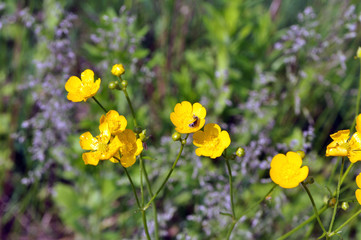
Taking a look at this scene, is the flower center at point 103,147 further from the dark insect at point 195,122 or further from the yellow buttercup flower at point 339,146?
the yellow buttercup flower at point 339,146

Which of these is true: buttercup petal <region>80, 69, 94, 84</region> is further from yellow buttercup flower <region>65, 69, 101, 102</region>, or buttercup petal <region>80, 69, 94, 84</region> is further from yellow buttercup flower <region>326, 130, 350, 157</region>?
yellow buttercup flower <region>326, 130, 350, 157</region>

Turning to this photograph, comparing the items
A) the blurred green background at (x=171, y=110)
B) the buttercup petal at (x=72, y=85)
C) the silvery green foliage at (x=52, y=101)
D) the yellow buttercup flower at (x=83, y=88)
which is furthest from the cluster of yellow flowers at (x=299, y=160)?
the silvery green foliage at (x=52, y=101)

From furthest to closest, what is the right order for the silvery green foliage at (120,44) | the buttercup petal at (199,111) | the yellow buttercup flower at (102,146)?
the silvery green foliage at (120,44)
the buttercup petal at (199,111)
the yellow buttercup flower at (102,146)

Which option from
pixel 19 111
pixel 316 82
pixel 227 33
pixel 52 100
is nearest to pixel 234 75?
pixel 227 33

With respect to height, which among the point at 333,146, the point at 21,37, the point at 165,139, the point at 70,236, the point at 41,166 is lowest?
the point at 70,236

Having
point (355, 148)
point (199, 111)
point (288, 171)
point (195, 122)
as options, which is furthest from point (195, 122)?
point (355, 148)

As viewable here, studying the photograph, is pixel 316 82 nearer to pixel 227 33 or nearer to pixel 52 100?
pixel 227 33

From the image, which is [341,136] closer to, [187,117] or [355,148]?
[355,148]
